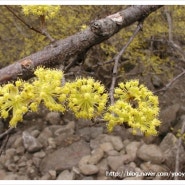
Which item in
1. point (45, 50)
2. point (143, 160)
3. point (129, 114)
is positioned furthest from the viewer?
point (143, 160)

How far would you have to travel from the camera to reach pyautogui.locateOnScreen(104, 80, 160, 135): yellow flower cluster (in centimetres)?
129

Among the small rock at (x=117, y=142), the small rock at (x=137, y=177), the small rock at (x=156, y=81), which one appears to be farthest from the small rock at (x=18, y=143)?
the small rock at (x=156, y=81)

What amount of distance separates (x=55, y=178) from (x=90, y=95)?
357cm

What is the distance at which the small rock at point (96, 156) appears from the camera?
4676 millimetres

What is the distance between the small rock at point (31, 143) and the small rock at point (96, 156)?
3.10 ft

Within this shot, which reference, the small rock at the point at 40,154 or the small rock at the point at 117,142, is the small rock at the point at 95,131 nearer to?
the small rock at the point at 117,142

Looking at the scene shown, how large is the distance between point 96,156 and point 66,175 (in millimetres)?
528

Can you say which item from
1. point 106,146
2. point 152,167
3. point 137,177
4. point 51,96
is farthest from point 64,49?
point 106,146

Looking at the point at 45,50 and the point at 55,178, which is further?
the point at 55,178

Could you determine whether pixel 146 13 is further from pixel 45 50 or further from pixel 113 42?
pixel 113 42

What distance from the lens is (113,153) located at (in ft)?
15.5

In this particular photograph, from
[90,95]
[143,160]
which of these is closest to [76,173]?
[143,160]

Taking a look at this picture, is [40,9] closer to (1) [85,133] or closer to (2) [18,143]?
(1) [85,133]

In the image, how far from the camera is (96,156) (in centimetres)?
472
